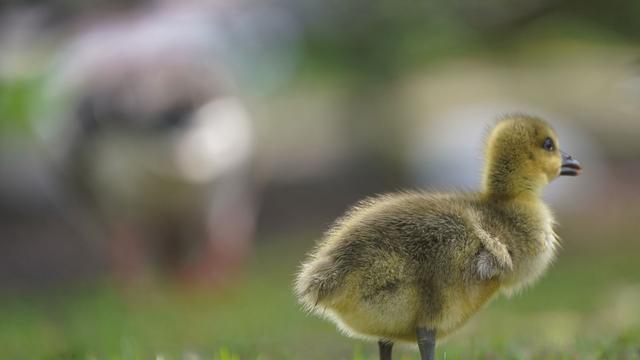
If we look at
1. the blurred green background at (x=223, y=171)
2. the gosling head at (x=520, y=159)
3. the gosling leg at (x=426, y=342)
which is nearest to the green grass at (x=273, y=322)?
the blurred green background at (x=223, y=171)

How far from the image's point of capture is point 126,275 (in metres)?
9.51

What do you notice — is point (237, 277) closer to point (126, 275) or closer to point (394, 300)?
point (126, 275)

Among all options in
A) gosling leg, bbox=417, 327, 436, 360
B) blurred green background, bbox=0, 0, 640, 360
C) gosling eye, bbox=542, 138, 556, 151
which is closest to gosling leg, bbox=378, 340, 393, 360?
gosling leg, bbox=417, 327, 436, 360

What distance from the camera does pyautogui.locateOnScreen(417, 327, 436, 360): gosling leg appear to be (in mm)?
3594

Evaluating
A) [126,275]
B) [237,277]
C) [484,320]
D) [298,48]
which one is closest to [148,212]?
[126,275]

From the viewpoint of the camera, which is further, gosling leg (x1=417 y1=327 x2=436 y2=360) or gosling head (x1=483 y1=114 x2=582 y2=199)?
gosling head (x1=483 y1=114 x2=582 y2=199)

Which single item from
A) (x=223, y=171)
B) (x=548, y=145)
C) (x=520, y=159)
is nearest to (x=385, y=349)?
(x=520, y=159)

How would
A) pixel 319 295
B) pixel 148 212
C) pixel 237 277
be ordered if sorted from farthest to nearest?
pixel 237 277 → pixel 148 212 → pixel 319 295

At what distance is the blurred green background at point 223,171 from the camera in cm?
771

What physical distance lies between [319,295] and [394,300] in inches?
8.3

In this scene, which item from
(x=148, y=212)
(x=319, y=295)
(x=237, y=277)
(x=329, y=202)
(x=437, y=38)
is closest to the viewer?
(x=319, y=295)

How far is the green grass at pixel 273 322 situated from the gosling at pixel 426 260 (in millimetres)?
604

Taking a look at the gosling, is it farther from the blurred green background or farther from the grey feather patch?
the blurred green background

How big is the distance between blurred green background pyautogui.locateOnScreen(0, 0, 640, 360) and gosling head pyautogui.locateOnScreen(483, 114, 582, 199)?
121cm
